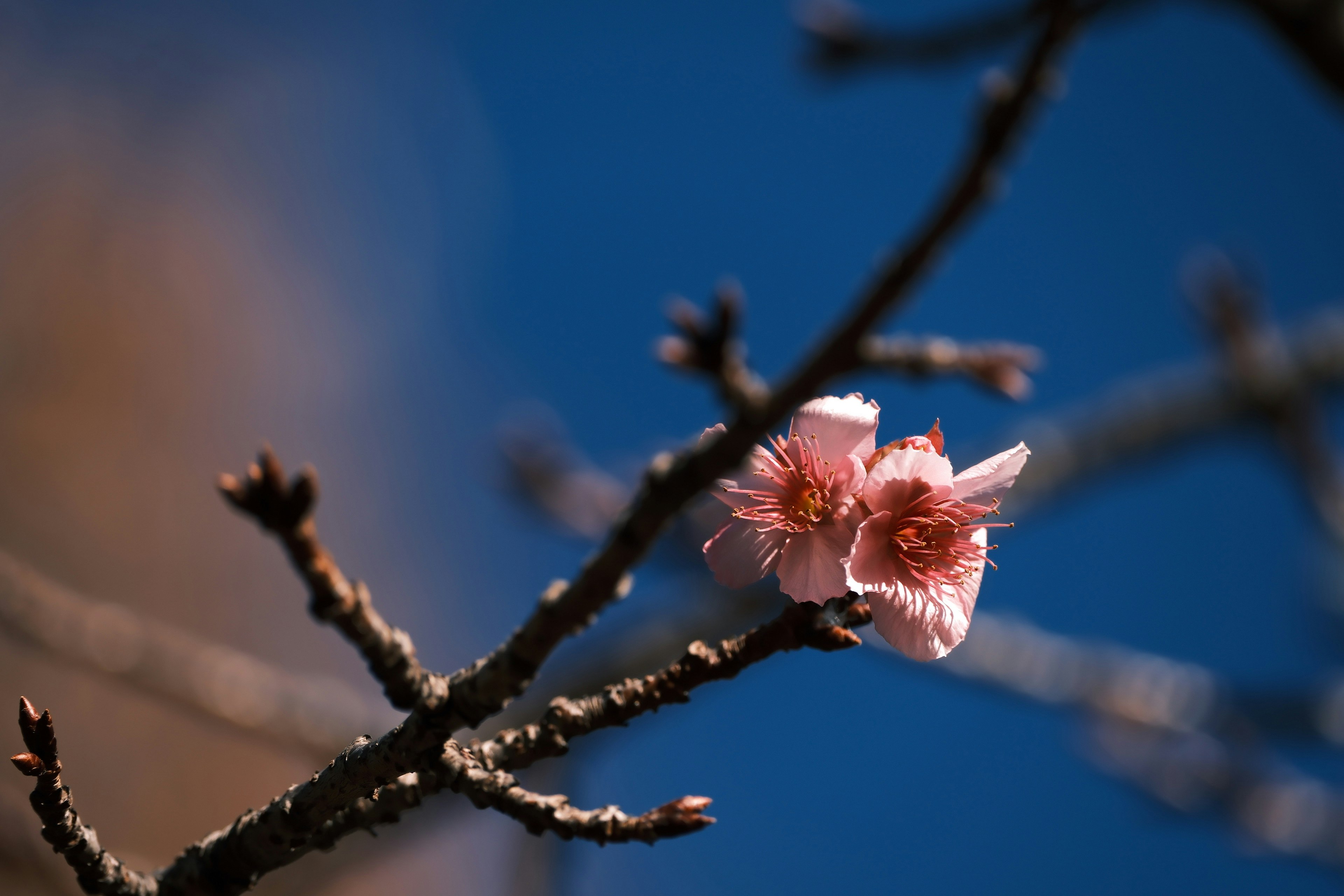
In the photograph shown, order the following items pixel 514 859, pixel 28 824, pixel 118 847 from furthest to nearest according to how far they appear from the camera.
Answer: pixel 118 847, pixel 514 859, pixel 28 824

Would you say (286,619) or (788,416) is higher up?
(286,619)

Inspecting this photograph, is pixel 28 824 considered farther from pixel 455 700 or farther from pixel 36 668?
pixel 36 668

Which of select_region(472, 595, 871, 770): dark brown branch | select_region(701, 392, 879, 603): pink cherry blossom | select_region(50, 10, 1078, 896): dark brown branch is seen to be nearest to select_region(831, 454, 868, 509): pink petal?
select_region(701, 392, 879, 603): pink cherry blossom

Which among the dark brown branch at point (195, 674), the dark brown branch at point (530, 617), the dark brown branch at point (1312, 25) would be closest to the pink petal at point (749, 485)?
the dark brown branch at point (530, 617)

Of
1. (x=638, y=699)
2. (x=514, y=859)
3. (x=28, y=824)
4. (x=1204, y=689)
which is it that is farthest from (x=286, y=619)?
(x=638, y=699)

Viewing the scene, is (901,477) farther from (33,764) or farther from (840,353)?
(33,764)

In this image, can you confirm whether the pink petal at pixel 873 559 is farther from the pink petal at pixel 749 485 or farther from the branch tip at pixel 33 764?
the branch tip at pixel 33 764
